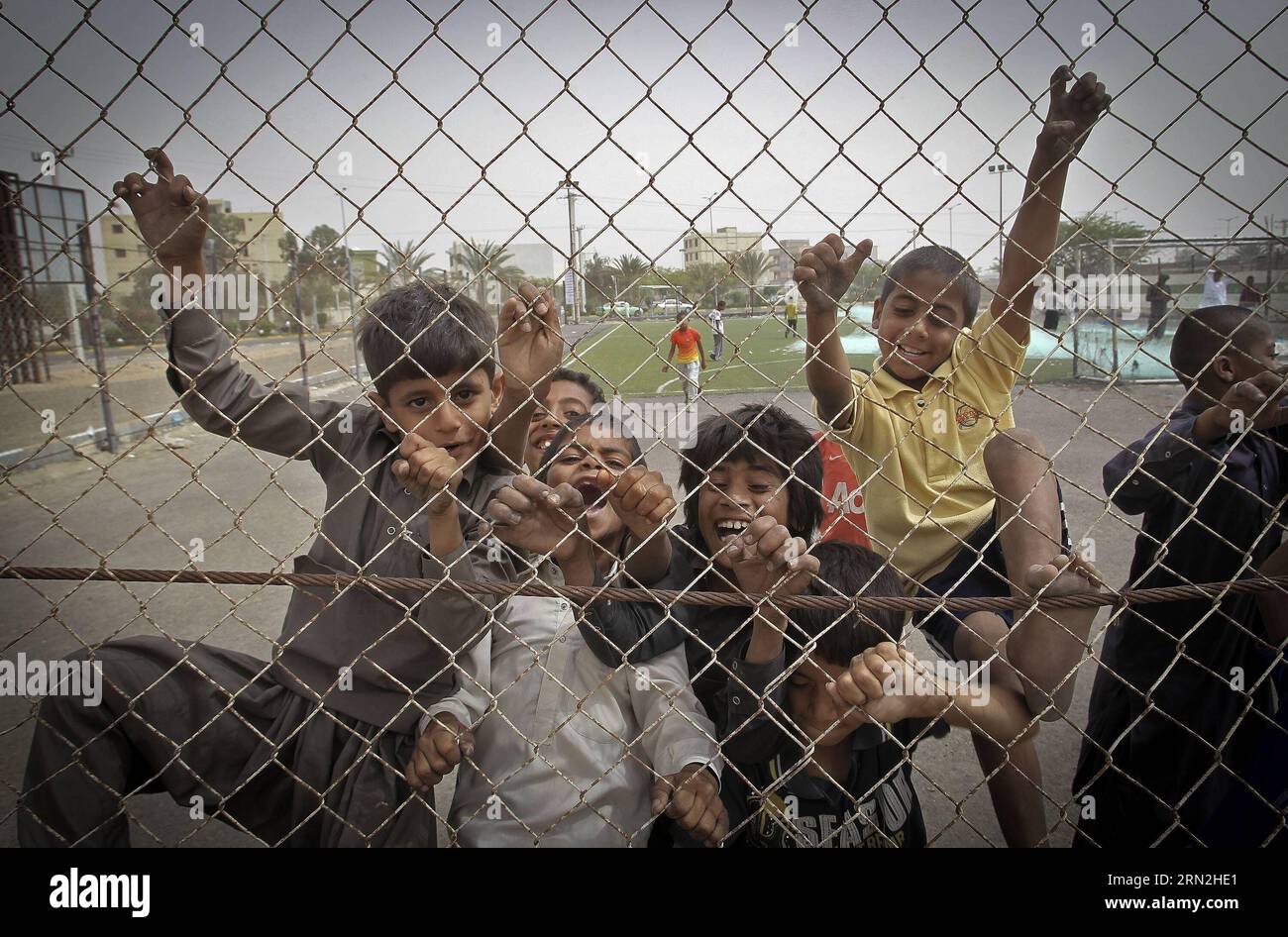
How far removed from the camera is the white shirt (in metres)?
1.70

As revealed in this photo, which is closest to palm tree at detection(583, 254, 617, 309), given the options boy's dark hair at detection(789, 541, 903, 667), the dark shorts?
boy's dark hair at detection(789, 541, 903, 667)

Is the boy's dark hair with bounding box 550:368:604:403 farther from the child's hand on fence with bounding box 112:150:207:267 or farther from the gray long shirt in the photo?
the child's hand on fence with bounding box 112:150:207:267

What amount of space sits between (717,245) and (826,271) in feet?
0.78

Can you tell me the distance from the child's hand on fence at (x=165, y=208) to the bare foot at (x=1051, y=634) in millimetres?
1829

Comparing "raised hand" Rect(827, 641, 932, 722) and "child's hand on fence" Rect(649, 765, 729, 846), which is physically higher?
"raised hand" Rect(827, 641, 932, 722)

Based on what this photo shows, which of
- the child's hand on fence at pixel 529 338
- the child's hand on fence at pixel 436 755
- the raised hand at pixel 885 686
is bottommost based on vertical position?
the child's hand on fence at pixel 436 755

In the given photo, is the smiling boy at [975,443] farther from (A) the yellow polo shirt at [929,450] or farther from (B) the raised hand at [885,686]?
(B) the raised hand at [885,686]

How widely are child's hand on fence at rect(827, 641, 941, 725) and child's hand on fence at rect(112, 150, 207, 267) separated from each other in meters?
1.57

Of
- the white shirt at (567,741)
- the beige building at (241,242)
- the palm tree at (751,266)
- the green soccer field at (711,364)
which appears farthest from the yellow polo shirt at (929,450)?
the green soccer field at (711,364)

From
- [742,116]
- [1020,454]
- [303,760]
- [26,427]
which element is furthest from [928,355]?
[26,427]

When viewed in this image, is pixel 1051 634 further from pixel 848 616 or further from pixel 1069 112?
pixel 1069 112

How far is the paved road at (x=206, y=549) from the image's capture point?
2.43 meters

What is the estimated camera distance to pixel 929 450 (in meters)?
2.31

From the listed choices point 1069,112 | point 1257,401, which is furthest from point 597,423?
point 1257,401
